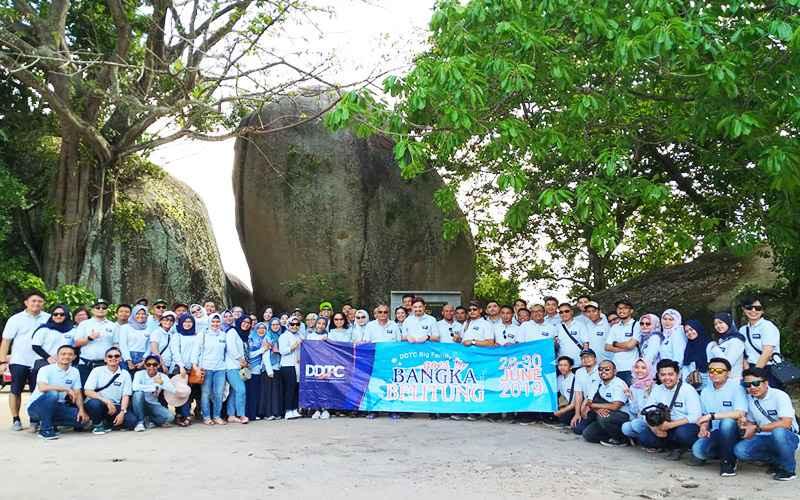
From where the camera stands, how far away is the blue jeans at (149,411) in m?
8.23

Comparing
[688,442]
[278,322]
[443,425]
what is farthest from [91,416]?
[688,442]

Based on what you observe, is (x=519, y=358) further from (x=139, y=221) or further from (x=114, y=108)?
(x=114, y=108)

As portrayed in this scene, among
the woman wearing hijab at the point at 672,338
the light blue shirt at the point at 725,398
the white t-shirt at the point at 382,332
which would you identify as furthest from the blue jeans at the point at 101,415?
the light blue shirt at the point at 725,398

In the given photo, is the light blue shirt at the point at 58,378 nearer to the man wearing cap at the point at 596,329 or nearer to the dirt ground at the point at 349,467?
the dirt ground at the point at 349,467

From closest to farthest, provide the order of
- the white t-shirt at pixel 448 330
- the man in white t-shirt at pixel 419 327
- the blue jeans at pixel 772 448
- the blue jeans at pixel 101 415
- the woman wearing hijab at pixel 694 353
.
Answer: the blue jeans at pixel 772 448
the woman wearing hijab at pixel 694 353
the blue jeans at pixel 101 415
the man in white t-shirt at pixel 419 327
the white t-shirt at pixel 448 330

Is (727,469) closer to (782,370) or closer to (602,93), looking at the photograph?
(782,370)

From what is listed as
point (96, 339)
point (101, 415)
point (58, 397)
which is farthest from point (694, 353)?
point (58, 397)

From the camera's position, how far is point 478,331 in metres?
9.40

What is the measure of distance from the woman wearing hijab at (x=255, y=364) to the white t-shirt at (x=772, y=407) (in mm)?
5663

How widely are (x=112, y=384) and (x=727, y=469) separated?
633 cm

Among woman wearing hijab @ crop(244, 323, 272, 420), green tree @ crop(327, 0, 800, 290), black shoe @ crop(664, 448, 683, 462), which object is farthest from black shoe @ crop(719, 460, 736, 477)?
woman wearing hijab @ crop(244, 323, 272, 420)

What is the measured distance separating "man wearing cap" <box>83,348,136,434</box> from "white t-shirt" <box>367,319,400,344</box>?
311 cm

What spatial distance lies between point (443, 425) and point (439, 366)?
0.94 m

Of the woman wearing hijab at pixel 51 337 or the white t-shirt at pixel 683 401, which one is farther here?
the woman wearing hijab at pixel 51 337
